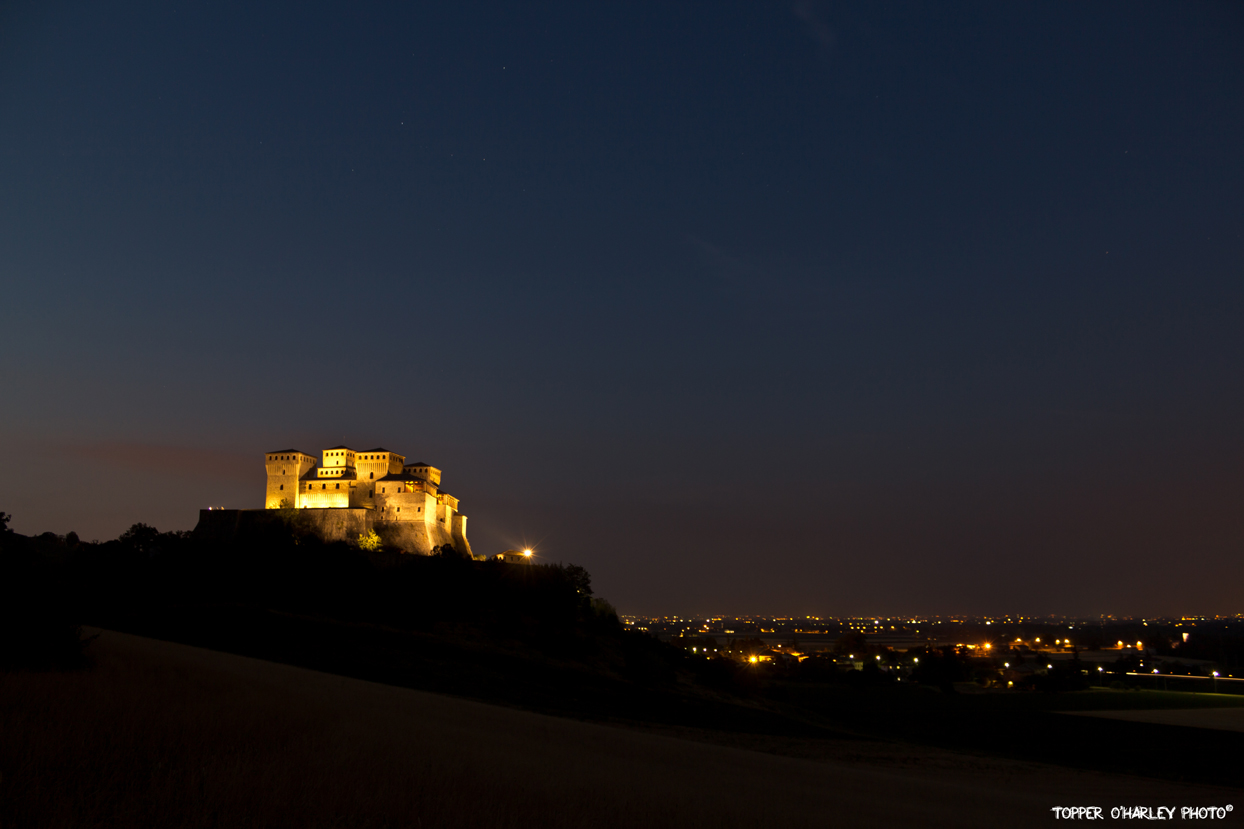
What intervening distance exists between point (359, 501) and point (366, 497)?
940 mm

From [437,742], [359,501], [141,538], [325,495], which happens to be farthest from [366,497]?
[437,742]

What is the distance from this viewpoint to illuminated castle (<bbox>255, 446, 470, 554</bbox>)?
270 ft

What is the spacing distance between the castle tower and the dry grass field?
72.7m

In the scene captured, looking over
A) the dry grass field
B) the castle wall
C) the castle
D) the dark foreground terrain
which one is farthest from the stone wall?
the dry grass field

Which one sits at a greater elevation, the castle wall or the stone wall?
the castle wall

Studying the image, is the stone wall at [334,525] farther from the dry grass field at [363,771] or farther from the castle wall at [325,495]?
the dry grass field at [363,771]

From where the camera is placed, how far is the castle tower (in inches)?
3474

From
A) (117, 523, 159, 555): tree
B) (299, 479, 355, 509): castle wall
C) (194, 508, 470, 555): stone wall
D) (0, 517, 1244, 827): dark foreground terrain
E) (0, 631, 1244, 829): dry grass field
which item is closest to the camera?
(0, 631, 1244, 829): dry grass field

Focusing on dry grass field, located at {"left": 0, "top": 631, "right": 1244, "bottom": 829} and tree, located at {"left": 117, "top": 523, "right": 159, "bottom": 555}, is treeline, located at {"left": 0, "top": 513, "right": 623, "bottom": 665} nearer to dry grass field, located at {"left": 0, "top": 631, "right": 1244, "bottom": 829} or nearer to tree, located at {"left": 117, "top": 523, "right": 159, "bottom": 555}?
tree, located at {"left": 117, "top": 523, "right": 159, "bottom": 555}

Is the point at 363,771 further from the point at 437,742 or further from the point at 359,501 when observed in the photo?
the point at 359,501

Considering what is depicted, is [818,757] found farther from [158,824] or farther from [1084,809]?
[158,824]

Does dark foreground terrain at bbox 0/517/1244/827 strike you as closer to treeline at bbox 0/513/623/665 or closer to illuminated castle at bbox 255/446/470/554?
treeline at bbox 0/513/623/665

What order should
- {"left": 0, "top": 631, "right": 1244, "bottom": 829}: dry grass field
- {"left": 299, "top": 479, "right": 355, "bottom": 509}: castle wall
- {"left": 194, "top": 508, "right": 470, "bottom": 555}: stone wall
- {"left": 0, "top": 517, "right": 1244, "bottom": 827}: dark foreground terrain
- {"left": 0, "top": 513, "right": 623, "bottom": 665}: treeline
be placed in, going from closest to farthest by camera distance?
1. {"left": 0, "top": 631, "right": 1244, "bottom": 829}: dry grass field
2. {"left": 0, "top": 517, "right": 1244, "bottom": 827}: dark foreground terrain
3. {"left": 0, "top": 513, "right": 623, "bottom": 665}: treeline
4. {"left": 194, "top": 508, "right": 470, "bottom": 555}: stone wall
5. {"left": 299, "top": 479, "right": 355, "bottom": 509}: castle wall

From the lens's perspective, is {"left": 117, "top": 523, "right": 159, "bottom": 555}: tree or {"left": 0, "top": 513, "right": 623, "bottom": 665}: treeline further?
{"left": 117, "top": 523, "right": 159, "bottom": 555}: tree
